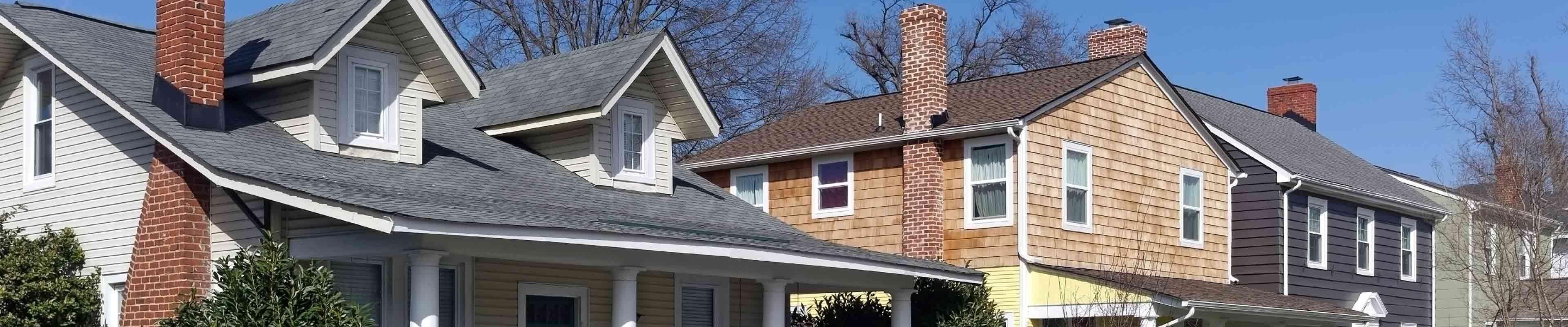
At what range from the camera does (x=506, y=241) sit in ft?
50.5

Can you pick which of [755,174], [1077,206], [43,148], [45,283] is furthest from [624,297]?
[755,174]

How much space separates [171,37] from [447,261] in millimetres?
3595

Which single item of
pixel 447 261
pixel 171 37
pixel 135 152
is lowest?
pixel 447 261

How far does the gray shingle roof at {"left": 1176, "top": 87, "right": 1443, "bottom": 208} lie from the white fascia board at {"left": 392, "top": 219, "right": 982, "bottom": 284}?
506 inches

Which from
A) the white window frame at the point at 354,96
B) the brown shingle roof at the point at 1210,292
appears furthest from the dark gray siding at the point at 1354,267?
the white window frame at the point at 354,96

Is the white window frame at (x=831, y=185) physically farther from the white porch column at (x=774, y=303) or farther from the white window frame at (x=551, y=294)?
the white window frame at (x=551, y=294)

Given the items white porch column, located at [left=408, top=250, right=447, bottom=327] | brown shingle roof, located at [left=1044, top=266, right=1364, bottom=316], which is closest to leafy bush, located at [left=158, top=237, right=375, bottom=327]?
white porch column, located at [left=408, top=250, right=447, bottom=327]

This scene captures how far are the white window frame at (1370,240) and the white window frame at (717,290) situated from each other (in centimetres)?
1608

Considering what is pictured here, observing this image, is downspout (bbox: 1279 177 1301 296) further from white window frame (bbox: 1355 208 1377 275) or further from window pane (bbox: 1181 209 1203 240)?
white window frame (bbox: 1355 208 1377 275)

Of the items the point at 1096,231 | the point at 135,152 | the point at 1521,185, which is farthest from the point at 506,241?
the point at 1521,185

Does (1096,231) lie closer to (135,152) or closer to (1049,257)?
(1049,257)

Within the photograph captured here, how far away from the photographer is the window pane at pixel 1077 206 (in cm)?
2545

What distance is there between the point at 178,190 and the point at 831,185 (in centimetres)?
1378

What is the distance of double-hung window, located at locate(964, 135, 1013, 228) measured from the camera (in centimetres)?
2448
